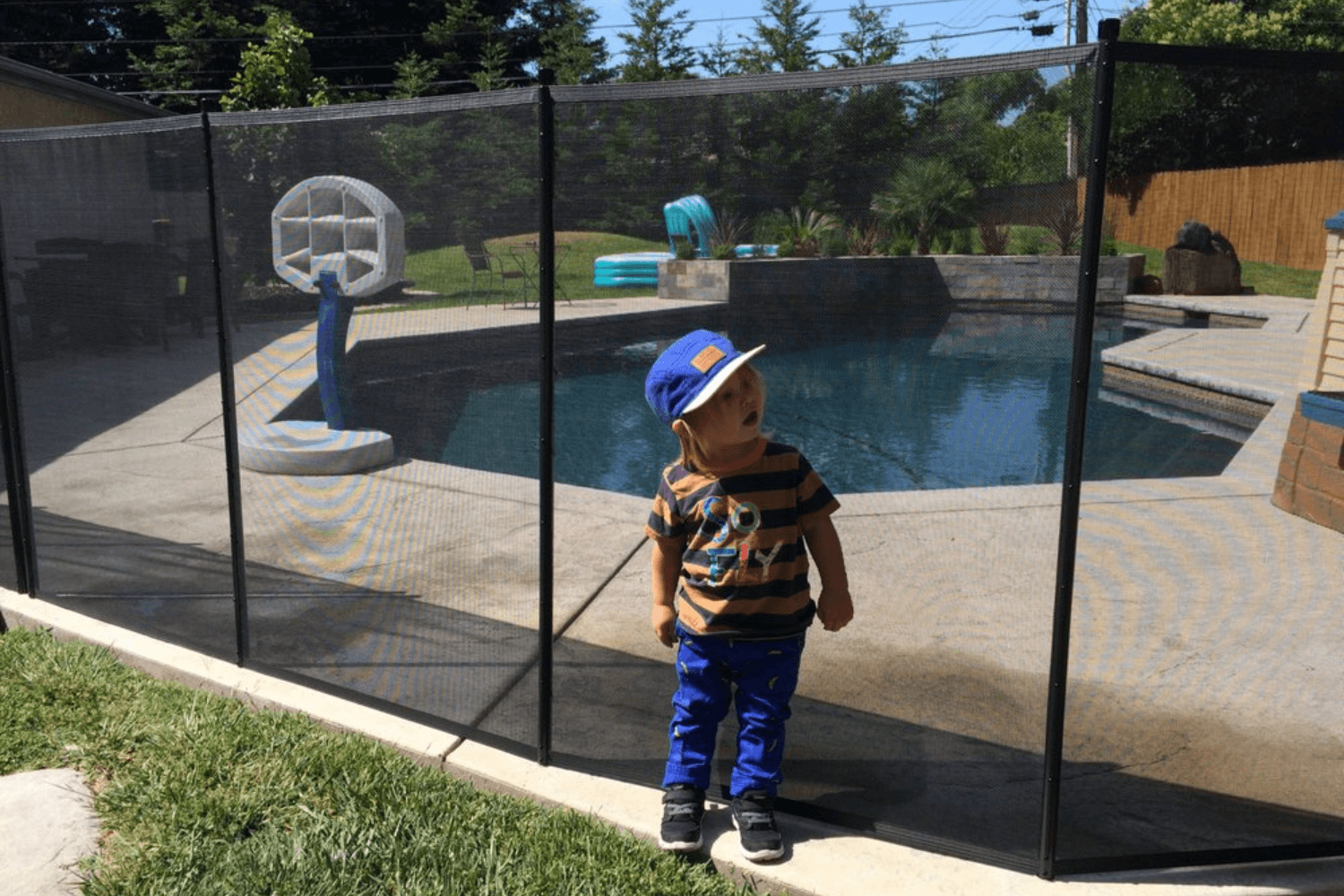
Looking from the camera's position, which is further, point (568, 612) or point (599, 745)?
point (568, 612)

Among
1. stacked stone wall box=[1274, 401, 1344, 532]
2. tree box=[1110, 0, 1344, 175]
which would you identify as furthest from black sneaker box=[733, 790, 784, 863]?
stacked stone wall box=[1274, 401, 1344, 532]

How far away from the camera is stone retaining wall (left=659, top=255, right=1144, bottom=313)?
2.62m

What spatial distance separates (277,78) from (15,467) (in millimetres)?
19656

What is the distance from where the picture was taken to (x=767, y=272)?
2918mm

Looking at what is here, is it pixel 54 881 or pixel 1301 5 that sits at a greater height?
pixel 1301 5

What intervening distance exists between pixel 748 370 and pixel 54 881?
2.20 metres

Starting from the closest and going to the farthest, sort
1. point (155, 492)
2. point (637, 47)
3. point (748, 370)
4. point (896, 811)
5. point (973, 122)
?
point (973, 122) → point (748, 370) → point (896, 811) → point (155, 492) → point (637, 47)

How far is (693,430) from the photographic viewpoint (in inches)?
113

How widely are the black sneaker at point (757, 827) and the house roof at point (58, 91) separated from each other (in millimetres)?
11794

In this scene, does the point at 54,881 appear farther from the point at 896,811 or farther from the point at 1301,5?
the point at 1301,5

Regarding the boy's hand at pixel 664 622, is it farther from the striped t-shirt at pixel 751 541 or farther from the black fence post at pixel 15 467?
the black fence post at pixel 15 467

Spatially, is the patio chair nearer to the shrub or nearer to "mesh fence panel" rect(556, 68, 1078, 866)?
"mesh fence panel" rect(556, 68, 1078, 866)

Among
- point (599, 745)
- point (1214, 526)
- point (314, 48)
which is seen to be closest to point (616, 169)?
point (599, 745)

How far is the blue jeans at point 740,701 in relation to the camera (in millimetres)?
2930
